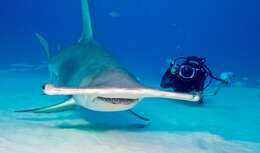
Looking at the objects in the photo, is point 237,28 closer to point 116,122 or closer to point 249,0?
point 249,0

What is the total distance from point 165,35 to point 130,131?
397ft

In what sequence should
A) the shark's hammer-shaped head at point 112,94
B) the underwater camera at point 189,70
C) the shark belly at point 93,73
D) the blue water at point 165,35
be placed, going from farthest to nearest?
the blue water at point 165,35, the underwater camera at point 189,70, the shark belly at point 93,73, the shark's hammer-shaped head at point 112,94

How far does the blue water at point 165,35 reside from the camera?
28.9ft

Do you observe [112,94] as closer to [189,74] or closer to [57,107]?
[57,107]

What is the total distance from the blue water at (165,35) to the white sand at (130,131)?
0.30 feet

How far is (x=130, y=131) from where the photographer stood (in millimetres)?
5230

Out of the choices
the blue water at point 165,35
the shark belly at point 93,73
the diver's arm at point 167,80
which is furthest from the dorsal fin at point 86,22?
the diver's arm at point 167,80

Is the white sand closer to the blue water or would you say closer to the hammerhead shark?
the blue water

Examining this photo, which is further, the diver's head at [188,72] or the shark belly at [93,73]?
the diver's head at [188,72]

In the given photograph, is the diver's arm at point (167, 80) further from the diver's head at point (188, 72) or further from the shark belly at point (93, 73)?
the shark belly at point (93, 73)

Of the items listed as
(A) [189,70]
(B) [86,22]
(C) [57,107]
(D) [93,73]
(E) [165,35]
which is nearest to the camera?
(D) [93,73]

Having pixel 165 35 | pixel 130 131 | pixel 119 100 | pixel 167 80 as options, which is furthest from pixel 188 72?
pixel 165 35

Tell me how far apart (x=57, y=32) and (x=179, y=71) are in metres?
106

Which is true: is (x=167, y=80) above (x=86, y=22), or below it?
below
